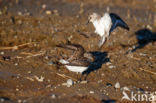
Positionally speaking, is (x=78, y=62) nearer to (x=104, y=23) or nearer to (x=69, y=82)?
(x=69, y=82)

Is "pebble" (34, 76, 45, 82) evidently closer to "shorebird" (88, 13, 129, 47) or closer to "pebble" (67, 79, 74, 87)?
"pebble" (67, 79, 74, 87)

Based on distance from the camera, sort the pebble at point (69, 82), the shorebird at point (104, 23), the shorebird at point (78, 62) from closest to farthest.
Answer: the pebble at point (69, 82)
the shorebird at point (78, 62)
the shorebird at point (104, 23)

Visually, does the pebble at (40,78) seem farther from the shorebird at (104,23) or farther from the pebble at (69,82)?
the shorebird at (104,23)

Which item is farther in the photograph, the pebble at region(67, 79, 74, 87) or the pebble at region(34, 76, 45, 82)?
the pebble at region(34, 76, 45, 82)

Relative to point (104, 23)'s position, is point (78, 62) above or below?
below

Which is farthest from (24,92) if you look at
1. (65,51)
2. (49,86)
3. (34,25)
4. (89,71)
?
(34,25)

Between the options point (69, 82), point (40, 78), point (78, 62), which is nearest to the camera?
point (69, 82)

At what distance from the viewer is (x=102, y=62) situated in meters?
6.52

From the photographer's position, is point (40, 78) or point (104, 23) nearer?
point (40, 78)

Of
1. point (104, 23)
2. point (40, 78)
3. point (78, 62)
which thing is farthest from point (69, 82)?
point (104, 23)

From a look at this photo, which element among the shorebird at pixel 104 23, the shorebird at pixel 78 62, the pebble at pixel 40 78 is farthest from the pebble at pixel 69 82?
the shorebird at pixel 104 23

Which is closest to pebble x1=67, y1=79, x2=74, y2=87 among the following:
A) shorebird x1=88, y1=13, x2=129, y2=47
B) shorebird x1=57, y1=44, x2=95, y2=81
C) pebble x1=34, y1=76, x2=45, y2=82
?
shorebird x1=57, y1=44, x2=95, y2=81

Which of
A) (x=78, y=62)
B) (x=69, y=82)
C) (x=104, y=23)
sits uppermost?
(x=104, y=23)

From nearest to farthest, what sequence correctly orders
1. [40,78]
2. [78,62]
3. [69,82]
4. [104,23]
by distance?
[69,82]
[78,62]
[40,78]
[104,23]
